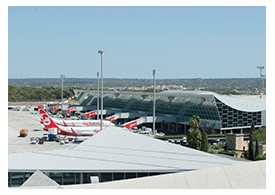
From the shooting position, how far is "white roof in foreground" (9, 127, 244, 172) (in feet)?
43.6

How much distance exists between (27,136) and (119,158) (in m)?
27.9

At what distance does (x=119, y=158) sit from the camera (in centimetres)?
1465

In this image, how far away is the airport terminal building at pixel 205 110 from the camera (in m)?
43.8

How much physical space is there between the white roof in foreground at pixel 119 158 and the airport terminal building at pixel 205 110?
87.3ft

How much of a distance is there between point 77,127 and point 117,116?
11.7 metres

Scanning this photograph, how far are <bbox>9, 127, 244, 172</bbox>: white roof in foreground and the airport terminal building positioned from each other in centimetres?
2662

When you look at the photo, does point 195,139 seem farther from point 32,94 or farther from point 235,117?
point 32,94

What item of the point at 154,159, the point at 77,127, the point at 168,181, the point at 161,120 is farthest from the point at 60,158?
the point at 161,120

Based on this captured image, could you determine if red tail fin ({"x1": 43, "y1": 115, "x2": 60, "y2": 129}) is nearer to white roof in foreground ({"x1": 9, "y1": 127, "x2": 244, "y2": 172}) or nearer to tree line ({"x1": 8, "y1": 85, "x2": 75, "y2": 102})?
white roof in foreground ({"x1": 9, "y1": 127, "x2": 244, "y2": 172})

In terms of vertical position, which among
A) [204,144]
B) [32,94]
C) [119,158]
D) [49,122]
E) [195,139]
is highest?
[32,94]

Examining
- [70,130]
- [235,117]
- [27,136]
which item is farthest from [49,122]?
[235,117]

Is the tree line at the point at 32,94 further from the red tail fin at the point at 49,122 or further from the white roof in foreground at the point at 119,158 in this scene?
the white roof in foreground at the point at 119,158

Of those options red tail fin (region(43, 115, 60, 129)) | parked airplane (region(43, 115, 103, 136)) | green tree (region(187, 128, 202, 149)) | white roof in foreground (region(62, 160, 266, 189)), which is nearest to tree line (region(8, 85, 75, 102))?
red tail fin (region(43, 115, 60, 129))

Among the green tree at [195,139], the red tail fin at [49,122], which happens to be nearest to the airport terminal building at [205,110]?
the red tail fin at [49,122]
